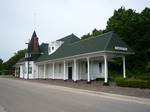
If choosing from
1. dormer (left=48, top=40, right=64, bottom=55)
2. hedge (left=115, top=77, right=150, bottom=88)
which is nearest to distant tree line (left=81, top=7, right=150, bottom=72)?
dormer (left=48, top=40, right=64, bottom=55)

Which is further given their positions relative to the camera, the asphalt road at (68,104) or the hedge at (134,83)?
the hedge at (134,83)

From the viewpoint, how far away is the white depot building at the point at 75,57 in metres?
25.9

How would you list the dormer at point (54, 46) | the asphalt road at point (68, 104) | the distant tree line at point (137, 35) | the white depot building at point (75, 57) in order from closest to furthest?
the asphalt road at point (68, 104), the white depot building at point (75, 57), the distant tree line at point (137, 35), the dormer at point (54, 46)

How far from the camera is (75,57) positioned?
2988 cm

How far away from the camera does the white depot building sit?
→ 2585cm

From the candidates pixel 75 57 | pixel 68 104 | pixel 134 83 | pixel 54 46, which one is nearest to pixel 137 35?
pixel 54 46

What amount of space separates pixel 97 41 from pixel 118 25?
57.0 feet

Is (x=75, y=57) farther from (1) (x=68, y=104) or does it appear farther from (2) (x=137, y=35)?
(1) (x=68, y=104)

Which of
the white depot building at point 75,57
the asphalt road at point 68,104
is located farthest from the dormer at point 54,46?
the asphalt road at point 68,104

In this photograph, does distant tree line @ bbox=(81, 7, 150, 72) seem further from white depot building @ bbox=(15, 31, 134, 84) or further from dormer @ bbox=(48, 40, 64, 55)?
dormer @ bbox=(48, 40, 64, 55)

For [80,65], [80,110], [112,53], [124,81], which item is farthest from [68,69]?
[80,110]

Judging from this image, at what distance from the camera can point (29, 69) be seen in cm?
4828

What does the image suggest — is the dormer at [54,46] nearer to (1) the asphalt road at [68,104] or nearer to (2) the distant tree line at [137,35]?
(2) the distant tree line at [137,35]

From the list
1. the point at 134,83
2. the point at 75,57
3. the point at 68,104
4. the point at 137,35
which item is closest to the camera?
the point at 68,104
